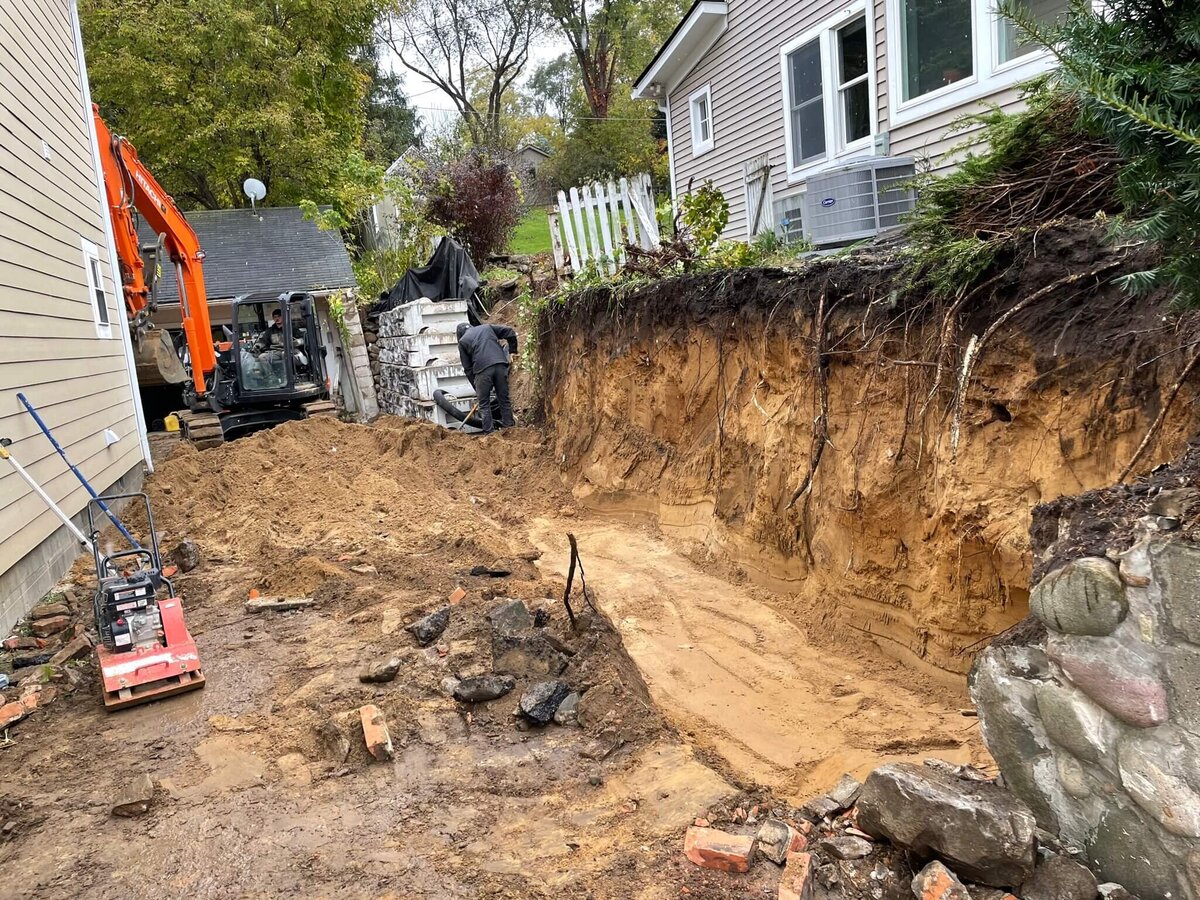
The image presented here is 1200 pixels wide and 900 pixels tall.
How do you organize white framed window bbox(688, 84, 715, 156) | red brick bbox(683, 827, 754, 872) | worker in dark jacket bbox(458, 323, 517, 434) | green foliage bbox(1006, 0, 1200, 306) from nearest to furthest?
green foliage bbox(1006, 0, 1200, 306)
red brick bbox(683, 827, 754, 872)
worker in dark jacket bbox(458, 323, 517, 434)
white framed window bbox(688, 84, 715, 156)

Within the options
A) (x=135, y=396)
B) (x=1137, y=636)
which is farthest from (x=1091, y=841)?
(x=135, y=396)

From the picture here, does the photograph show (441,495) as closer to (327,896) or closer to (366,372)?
(327,896)

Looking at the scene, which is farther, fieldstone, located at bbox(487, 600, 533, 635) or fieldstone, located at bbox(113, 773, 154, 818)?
fieldstone, located at bbox(487, 600, 533, 635)

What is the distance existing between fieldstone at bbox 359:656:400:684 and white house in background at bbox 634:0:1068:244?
5141mm

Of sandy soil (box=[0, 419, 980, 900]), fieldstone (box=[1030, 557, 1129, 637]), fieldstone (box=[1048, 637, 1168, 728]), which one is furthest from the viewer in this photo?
sandy soil (box=[0, 419, 980, 900])

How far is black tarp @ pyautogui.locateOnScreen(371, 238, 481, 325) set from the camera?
15.8 meters

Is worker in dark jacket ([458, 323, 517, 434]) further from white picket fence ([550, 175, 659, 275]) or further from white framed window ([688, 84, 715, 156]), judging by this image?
white framed window ([688, 84, 715, 156])

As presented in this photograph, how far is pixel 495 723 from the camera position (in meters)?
4.46

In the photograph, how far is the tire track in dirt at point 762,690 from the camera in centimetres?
405

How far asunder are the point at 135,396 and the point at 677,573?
27.3 ft

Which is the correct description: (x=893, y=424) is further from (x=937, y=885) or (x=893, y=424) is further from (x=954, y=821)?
(x=937, y=885)

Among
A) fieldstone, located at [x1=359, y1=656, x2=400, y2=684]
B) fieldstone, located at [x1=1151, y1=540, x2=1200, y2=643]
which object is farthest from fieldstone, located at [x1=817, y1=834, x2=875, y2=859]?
fieldstone, located at [x1=359, y1=656, x2=400, y2=684]

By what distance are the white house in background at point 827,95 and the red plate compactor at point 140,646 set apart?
6176mm

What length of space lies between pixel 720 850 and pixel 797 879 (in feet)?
1.11
